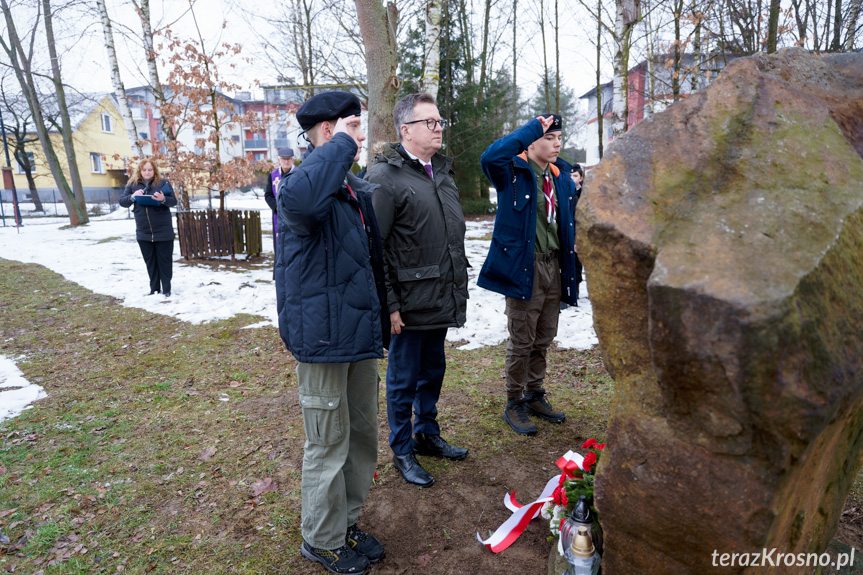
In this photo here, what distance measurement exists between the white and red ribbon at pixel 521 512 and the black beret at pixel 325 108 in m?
1.98

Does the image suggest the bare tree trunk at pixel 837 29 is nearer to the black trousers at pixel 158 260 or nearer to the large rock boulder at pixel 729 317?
the large rock boulder at pixel 729 317

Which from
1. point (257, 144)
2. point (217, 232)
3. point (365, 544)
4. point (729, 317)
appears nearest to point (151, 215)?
point (217, 232)

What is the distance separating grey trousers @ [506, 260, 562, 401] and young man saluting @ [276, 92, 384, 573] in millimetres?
1522

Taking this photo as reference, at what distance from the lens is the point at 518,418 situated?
4133 millimetres

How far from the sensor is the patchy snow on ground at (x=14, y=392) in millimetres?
4648

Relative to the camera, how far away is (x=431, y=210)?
3.38 metres

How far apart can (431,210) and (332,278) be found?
106cm

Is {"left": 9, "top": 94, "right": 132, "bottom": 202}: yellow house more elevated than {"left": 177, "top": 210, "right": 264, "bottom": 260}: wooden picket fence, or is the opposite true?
{"left": 9, "top": 94, "right": 132, "bottom": 202}: yellow house

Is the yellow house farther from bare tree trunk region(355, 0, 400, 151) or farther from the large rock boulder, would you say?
the large rock boulder

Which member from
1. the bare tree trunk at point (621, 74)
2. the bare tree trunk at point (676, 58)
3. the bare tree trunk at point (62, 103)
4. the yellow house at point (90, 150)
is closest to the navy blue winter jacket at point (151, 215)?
the bare tree trunk at point (621, 74)

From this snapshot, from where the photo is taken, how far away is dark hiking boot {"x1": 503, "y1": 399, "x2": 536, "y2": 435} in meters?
4.06

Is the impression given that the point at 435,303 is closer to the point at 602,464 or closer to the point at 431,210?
the point at 431,210

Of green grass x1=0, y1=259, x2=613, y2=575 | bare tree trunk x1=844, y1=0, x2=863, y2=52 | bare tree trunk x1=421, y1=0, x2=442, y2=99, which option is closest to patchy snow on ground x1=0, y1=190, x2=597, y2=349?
green grass x1=0, y1=259, x2=613, y2=575

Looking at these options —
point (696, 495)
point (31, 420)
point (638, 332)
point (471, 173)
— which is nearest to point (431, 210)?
point (638, 332)
